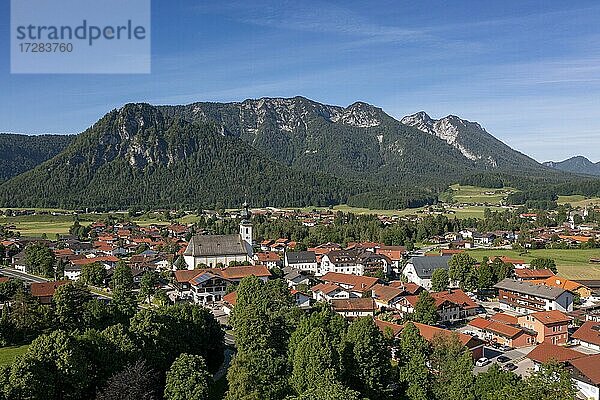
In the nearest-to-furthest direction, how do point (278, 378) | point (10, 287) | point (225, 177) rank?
point (278, 378), point (10, 287), point (225, 177)

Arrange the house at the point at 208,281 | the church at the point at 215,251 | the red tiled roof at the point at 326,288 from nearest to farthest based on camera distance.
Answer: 1. the red tiled roof at the point at 326,288
2. the house at the point at 208,281
3. the church at the point at 215,251

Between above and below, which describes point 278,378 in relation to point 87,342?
below

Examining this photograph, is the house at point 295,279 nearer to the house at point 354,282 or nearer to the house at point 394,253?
the house at point 354,282

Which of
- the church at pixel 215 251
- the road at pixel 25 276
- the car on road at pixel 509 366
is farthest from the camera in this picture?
the church at pixel 215 251

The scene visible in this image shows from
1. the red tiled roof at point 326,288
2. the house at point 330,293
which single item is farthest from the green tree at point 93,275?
the house at point 330,293

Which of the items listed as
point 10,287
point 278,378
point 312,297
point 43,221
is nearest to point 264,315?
point 278,378

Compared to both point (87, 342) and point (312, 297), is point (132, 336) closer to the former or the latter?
point (87, 342)

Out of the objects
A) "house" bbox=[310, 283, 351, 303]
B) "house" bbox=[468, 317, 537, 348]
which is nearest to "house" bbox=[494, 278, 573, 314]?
"house" bbox=[468, 317, 537, 348]
